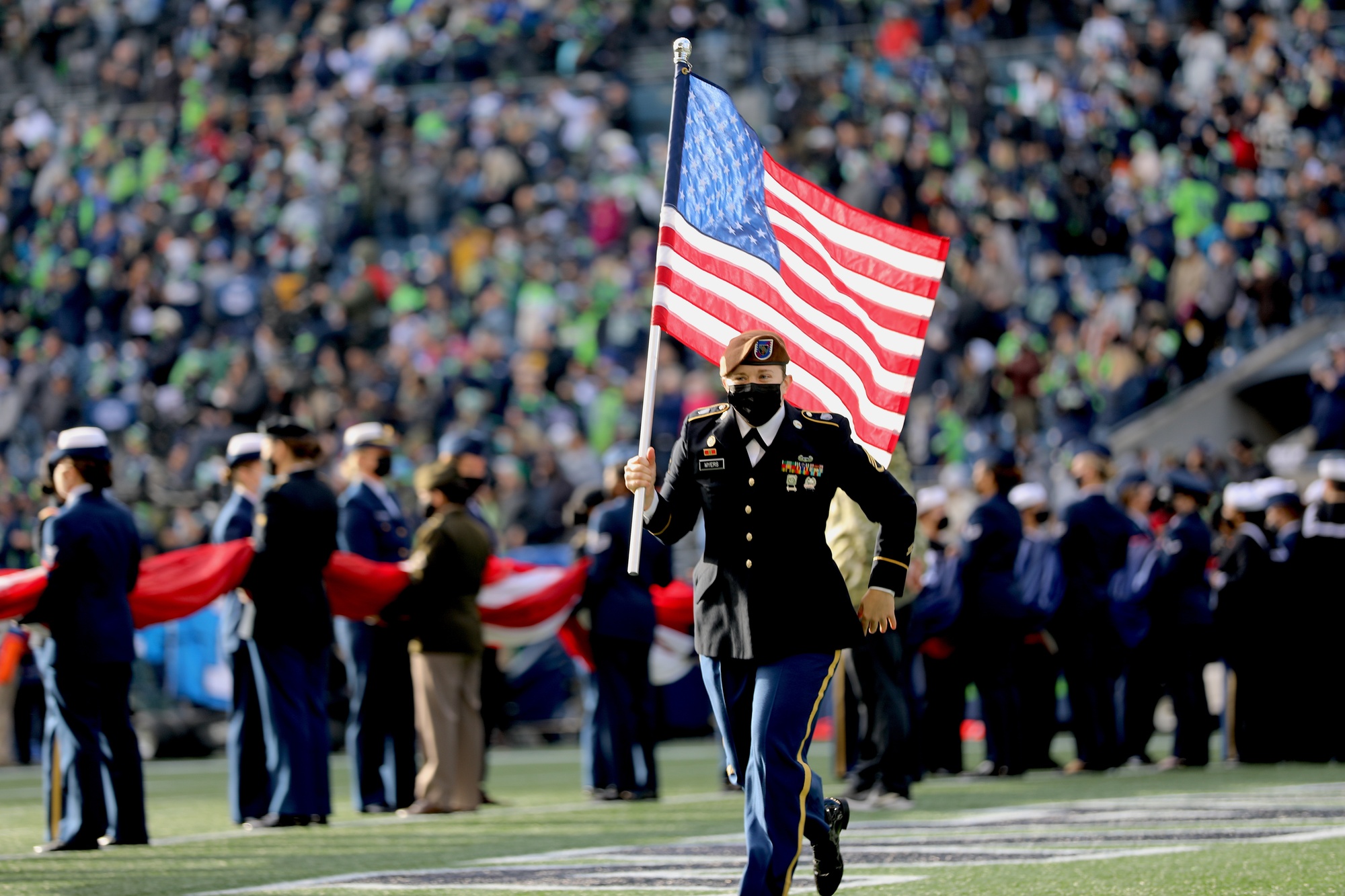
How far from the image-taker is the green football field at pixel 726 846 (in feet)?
26.8

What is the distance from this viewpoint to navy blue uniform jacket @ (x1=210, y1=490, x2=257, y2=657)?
1157 cm

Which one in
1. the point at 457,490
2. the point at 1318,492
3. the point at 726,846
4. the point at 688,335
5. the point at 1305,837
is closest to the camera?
the point at 688,335

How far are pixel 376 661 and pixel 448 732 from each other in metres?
0.74

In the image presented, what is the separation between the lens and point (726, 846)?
32.1ft

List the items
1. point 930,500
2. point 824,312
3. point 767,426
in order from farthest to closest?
point 930,500 < point 824,312 < point 767,426

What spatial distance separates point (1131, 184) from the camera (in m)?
23.6

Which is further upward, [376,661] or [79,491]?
[79,491]

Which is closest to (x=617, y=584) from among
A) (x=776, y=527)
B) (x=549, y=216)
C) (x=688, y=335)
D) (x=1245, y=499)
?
(x=1245, y=499)

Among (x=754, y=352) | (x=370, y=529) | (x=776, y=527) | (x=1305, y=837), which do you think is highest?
(x=754, y=352)

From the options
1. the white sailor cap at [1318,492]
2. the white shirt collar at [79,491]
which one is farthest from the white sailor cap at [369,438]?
the white sailor cap at [1318,492]

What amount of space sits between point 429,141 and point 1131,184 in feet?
35.9

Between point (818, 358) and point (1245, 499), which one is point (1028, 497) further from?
point (818, 358)

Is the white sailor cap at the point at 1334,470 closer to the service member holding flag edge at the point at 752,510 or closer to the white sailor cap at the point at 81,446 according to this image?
the service member holding flag edge at the point at 752,510

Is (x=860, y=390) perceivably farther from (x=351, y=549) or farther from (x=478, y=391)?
(x=478, y=391)
